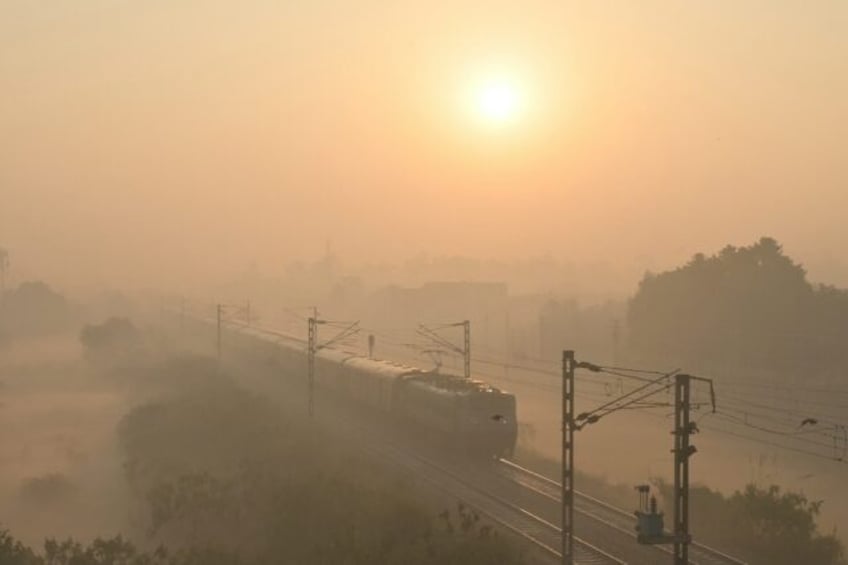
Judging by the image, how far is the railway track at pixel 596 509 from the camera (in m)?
24.3

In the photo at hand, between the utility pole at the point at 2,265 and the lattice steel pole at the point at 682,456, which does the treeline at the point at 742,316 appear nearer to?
the lattice steel pole at the point at 682,456

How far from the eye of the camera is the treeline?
65.9 m

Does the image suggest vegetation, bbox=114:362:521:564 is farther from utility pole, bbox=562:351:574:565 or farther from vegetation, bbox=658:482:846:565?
vegetation, bbox=658:482:846:565

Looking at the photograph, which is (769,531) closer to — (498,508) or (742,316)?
(498,508)

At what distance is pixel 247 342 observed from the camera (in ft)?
274

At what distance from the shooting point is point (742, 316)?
7075 cm

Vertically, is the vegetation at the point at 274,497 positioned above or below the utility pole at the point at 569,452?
below

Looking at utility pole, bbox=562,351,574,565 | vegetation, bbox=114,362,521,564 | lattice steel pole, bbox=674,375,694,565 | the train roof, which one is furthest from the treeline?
lattice steel pole, bbox=674,375,694,565

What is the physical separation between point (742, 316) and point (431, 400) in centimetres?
3948

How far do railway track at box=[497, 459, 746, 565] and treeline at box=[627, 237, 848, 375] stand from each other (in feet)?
120

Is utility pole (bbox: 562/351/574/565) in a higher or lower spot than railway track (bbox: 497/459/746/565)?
higher

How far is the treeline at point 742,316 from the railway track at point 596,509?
120 ft

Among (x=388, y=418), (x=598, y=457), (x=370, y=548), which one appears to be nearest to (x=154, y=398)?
(x=388, y=418)

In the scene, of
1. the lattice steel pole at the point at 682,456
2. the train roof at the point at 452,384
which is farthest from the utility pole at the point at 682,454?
the train roof at the point at 452,384
